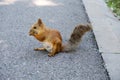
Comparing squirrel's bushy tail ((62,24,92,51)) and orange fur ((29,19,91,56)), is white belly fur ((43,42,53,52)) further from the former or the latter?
squirrel's bushy tail ((62,24,92,51))

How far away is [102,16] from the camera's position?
699cm

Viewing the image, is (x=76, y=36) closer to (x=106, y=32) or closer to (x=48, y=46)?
(x=48, y=46)

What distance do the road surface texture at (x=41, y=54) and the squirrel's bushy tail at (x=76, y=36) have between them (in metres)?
0.10

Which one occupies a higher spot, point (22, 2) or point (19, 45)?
point (19, 45)

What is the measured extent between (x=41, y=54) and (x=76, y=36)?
59 centimetres

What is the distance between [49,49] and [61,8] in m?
3.14

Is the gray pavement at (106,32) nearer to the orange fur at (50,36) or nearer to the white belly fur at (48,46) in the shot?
the orange fur at (50,36)

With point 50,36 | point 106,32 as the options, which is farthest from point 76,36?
point 106,32

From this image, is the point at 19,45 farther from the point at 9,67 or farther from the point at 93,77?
the point at 93,77

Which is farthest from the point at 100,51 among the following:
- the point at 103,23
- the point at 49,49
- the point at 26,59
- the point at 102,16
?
the point at 102,16

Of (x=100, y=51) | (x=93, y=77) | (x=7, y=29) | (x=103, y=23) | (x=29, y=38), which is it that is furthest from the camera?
(x=103, y=23)

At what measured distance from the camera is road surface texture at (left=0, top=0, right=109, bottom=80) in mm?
4215

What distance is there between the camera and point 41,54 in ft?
15.9

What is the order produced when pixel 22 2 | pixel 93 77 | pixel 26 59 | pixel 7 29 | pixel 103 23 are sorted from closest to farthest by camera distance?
1. pixel 93 77
2. pixel 26 59
3. pixel 7 29
4. pixel 103 23
5. pixel 22 2
